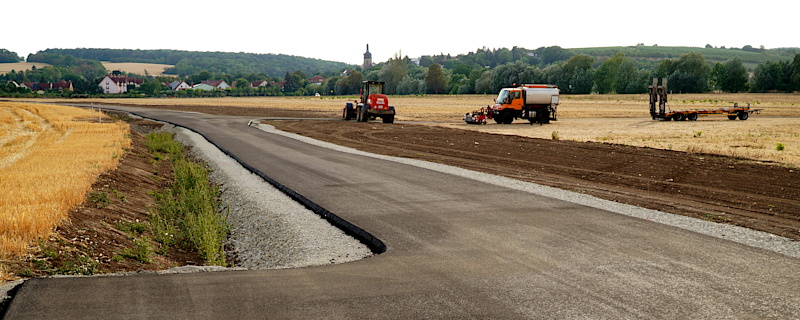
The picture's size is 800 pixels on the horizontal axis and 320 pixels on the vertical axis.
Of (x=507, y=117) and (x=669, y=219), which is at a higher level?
(x=507, y=117)

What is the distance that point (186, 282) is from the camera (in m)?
6.97

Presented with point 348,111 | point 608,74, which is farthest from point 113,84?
point 348,111

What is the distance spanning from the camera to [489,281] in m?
7.18

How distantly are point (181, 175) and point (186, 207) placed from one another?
458cm

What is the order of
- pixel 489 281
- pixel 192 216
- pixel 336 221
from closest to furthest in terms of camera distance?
pixel 489 281 → pixel 336 221 → pixel 192 216

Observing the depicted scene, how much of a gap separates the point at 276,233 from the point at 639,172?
1219cm

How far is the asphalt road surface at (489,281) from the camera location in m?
6.11

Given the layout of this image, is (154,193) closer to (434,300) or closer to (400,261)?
(400,261)

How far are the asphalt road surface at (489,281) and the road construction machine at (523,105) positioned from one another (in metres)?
32.2

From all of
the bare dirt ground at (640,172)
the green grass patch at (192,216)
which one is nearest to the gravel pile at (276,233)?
the green grass patch at (192,216)

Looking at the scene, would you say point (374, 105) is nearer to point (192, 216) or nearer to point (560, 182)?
point (560, 182)

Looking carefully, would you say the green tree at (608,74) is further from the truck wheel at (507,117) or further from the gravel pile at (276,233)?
the gravel pile at (276,233)

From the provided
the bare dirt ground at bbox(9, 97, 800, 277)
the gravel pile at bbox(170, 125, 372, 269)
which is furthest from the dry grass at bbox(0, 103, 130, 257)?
the gravel pile at bbox(170, 125, 372, 269)

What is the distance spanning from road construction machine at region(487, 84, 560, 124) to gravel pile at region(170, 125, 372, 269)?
29.1 metres
